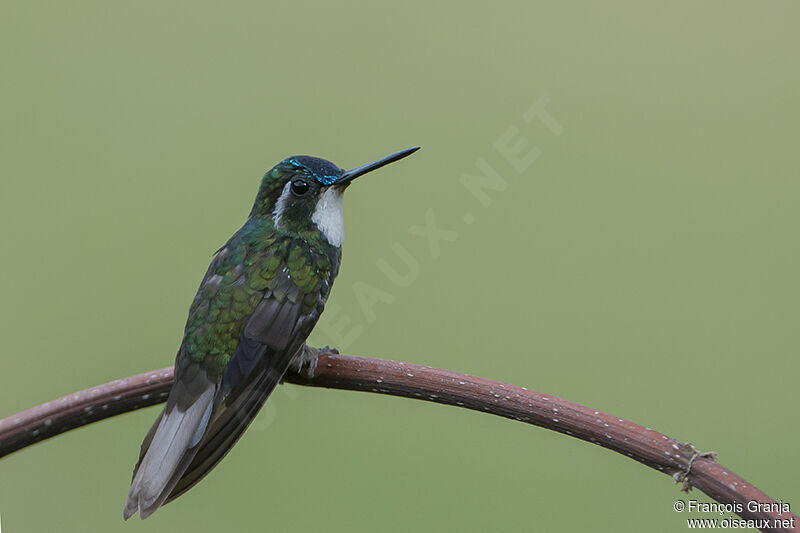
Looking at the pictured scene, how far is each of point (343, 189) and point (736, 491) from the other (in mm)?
725

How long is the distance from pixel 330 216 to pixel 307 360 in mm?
277

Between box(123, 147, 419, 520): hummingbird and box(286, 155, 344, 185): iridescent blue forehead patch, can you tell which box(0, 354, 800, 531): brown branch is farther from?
box(286, 155, 344, 185): iridescent blue forehead patch

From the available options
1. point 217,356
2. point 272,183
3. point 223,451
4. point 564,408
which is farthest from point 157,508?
point 272,183

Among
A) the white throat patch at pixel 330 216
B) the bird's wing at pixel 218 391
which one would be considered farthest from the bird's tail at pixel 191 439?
the white throat patch at pixel 330 216

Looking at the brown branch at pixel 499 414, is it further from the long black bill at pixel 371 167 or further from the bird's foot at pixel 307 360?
the long black bill at pixel 371 167

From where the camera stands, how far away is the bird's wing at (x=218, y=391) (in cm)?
89

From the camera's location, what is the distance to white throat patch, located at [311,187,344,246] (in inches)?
46.9

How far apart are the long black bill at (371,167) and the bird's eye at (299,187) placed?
0.08m

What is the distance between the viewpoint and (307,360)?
3.46 feet

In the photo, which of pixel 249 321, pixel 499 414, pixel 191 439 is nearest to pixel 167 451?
pixel 191 439

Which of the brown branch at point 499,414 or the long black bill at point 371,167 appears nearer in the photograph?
the brown branch at point 499,414

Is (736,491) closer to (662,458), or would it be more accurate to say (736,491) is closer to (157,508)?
(662,458)

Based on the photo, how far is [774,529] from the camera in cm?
65

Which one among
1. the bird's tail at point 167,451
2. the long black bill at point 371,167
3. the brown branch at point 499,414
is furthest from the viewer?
the long black bill at point 371,167
